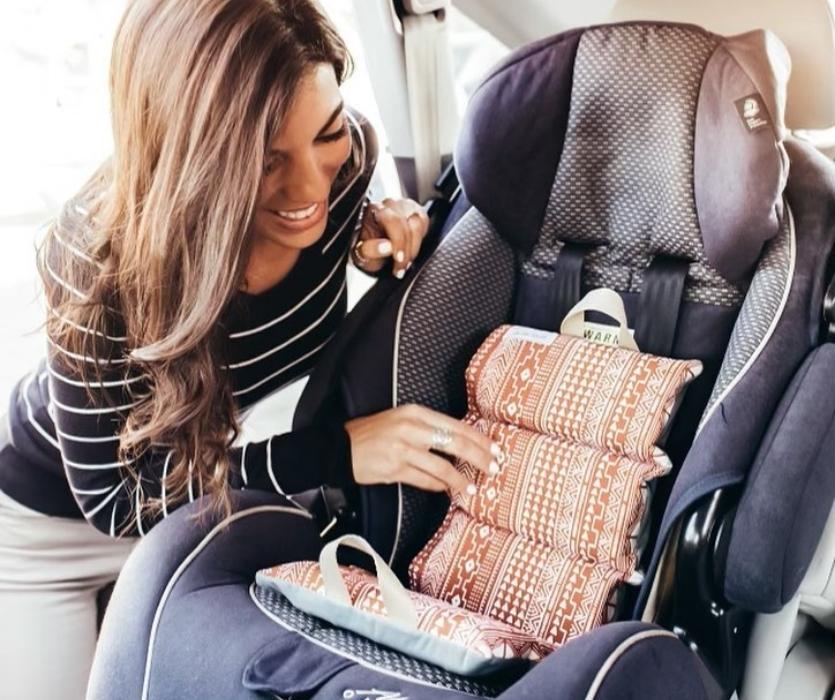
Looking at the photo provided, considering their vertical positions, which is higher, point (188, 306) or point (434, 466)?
point (188, 306)

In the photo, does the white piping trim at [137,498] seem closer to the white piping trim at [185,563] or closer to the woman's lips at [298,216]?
the white piping trim at [185,563]

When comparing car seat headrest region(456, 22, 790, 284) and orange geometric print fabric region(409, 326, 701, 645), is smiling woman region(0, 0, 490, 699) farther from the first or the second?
car seat headrest region(456, 22, 790, 284)

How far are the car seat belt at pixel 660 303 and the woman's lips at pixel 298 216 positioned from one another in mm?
498

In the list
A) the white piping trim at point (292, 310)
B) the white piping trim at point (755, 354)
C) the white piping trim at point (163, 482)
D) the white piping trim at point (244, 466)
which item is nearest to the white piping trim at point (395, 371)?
the white piping trim at point (292, 310)

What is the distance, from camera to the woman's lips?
47.1 inches

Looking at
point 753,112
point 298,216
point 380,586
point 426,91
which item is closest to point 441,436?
point 380,586

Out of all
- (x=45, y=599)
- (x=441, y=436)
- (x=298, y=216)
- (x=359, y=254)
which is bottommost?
(x=45, y=599)

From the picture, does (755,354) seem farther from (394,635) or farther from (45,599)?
(45,599)

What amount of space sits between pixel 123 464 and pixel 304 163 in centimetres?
47

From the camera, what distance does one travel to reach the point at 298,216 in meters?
1.20

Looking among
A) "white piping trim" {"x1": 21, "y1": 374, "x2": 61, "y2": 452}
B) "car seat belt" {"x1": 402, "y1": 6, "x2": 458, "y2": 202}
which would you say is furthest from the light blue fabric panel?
"car seat belt" {"x1": 402, "y1": 6, "x2": 458, "y2": 202}

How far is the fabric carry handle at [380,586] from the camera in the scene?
117cm

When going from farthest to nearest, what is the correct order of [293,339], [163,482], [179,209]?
[293,339]
[163,482]
[179,209]

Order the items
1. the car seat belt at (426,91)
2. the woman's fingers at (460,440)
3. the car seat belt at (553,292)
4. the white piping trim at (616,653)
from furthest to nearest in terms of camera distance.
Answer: the car seat belt at (426,91), the car seat belt at (553,292), the woman's fingers at (460,440), the white piping trim at (616,653)
